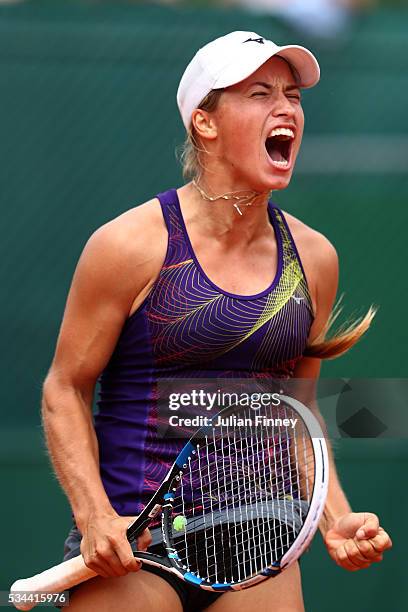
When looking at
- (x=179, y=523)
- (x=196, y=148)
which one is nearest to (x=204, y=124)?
(x=196, y=148)

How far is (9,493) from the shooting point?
5.27m

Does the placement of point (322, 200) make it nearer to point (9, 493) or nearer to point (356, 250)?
point (356, 250)

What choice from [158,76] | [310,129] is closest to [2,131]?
Answer: [158,76]

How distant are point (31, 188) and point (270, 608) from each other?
2923 millimetres

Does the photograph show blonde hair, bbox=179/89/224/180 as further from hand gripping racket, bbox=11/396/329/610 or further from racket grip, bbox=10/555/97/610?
racket grip, bbox=10/555/97/610

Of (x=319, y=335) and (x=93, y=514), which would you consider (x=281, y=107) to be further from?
(x=93, y=514)

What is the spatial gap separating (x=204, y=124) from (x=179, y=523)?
108 centimetres

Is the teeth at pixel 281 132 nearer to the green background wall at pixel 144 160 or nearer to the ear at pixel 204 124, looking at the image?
Answer: the ear at pixel 204 124

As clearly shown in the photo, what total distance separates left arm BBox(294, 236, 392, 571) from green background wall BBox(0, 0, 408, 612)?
2016mm

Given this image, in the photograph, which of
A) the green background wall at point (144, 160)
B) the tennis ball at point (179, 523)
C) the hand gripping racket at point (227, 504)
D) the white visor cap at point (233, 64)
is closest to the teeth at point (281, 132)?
the white visor cap at point (233, 64)

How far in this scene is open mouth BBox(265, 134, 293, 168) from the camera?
3.17m

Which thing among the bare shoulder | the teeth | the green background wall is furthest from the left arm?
the green background wall

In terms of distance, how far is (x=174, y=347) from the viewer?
3.05m

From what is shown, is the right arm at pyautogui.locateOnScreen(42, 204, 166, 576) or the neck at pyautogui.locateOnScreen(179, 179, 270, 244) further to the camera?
the neck at pyautogui.locateOnScreen(179, 179, 270, 244)
